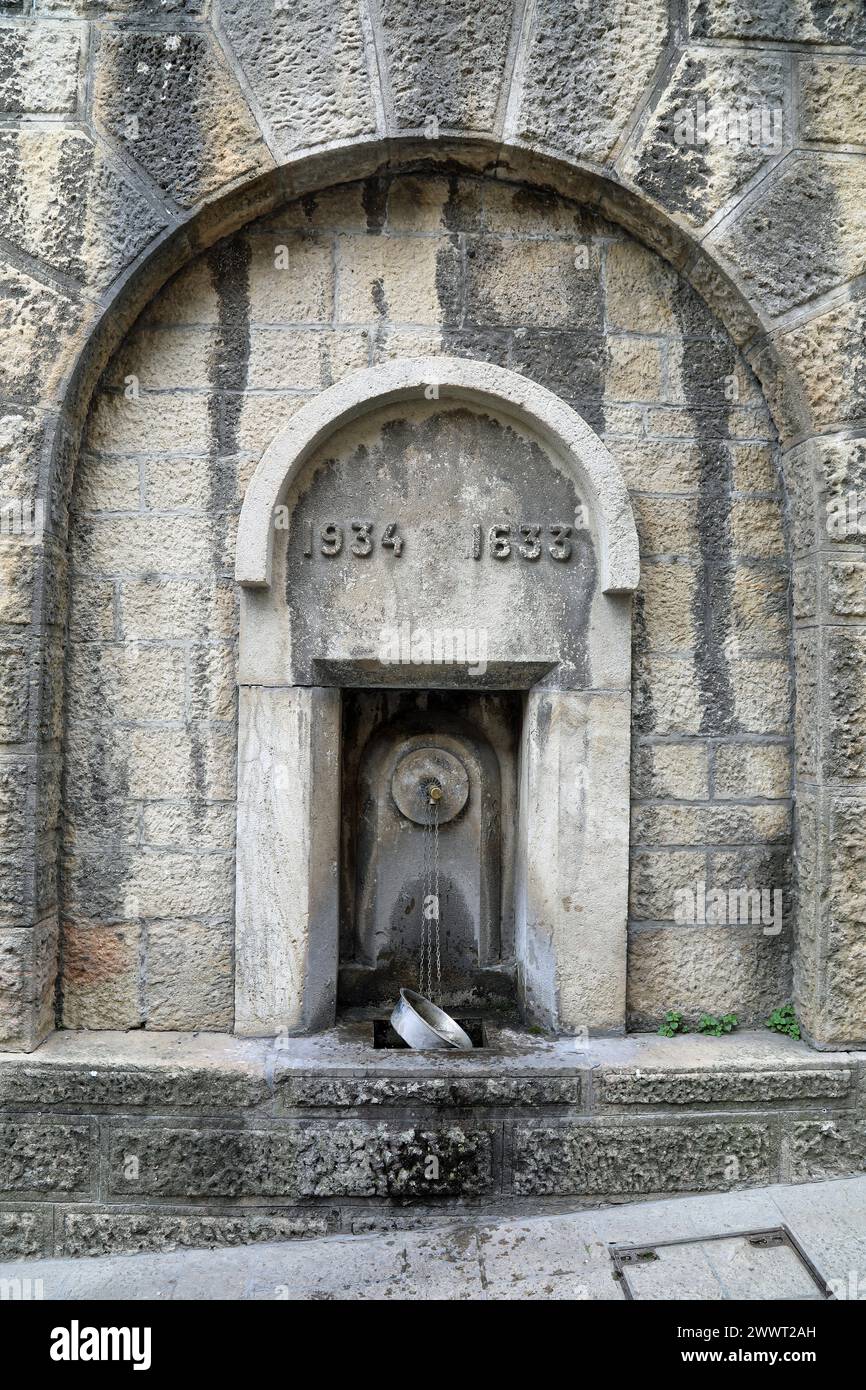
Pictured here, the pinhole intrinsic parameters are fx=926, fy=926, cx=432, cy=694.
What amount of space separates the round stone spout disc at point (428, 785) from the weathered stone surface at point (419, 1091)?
930 mm

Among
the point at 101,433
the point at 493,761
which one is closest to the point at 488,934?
the point at 493,761

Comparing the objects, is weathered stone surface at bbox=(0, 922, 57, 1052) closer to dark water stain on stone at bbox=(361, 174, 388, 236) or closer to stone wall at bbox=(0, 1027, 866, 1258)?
stone wall at bbox=(0, 1027, 866, 1258)

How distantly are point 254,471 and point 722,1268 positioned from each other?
284cm

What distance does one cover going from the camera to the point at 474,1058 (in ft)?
9.95

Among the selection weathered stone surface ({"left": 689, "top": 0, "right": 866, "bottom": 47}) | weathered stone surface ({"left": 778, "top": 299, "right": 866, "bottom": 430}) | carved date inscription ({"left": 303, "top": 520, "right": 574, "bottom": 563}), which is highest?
weathered stone surface ({"left": 689, "top": 0, "right": 866, "bottom": 47})

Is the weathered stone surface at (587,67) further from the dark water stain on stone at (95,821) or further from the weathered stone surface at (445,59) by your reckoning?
the dark water stain on stone at (95,821)

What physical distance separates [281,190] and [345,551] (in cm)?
119

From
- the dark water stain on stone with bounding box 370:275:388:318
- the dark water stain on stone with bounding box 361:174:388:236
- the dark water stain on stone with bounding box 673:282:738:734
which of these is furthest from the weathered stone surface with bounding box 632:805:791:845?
the dark water stain on stone with bounding box 361:174:388:236

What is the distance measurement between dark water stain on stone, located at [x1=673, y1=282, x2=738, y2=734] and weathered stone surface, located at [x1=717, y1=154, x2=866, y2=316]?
0.25 meters

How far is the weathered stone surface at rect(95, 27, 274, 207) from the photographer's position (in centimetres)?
292

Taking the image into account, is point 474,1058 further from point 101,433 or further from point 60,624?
point 101,433

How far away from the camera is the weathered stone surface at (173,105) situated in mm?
2916

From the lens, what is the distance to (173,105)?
9.59 ft
